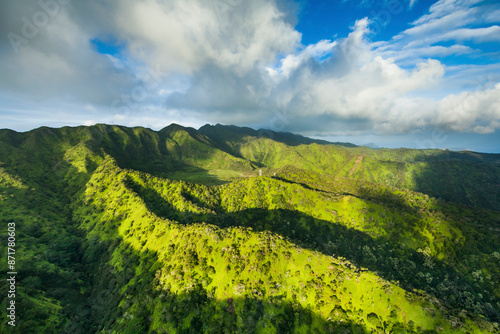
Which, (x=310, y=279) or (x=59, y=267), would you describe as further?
(x=59, y=267)

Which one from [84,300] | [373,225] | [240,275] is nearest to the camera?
[240,275]

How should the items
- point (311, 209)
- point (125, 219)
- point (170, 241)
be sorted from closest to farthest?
1. point (170, 241)
2. point (125, 219)
3. point (311, 209)

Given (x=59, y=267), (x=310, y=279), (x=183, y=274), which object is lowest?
(x=59, y=267)

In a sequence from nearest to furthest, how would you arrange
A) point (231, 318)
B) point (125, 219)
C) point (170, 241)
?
point (231, 318), point (170, 241), point (125, 219)

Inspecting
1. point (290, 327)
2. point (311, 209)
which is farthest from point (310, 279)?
point (311, 209)

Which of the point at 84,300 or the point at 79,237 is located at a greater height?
the point at 79,237

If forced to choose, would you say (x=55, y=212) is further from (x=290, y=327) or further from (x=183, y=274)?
(x=290, y=327)

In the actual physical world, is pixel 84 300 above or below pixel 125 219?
below

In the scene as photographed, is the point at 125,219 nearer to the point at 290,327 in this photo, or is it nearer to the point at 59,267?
the point at 59,267

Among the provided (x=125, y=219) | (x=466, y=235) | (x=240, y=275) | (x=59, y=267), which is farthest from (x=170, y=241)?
(x=466, y=235)
